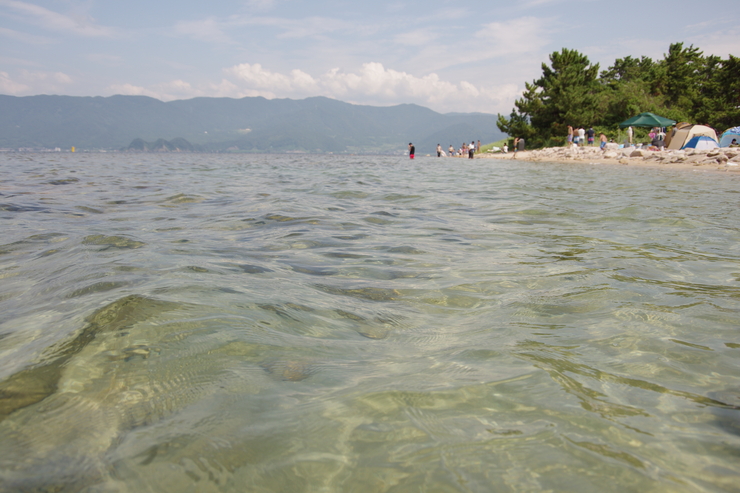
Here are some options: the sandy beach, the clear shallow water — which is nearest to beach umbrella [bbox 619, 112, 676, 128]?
the sandy beach

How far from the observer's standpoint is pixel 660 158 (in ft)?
74.9

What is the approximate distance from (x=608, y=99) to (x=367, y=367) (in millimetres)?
44784

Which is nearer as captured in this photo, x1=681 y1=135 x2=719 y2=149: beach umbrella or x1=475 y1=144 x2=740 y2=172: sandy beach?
x1=475 y1=144 x2=740 y2=172: sandy beach

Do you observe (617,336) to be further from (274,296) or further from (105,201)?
(105,201)

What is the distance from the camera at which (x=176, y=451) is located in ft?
4.28

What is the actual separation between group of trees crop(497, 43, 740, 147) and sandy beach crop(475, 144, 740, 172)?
295 inches

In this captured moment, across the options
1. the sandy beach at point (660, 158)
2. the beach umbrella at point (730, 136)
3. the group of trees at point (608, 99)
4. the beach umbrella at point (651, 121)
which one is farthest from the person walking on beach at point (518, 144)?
the beach umbrella at point (730, 136)

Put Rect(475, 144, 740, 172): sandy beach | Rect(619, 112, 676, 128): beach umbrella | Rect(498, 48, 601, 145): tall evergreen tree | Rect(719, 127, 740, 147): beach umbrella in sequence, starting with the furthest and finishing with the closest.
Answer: Rect(498, 48, 601, 145): tall evergreen tree, Rect(619, 112, 676, 128): beach umbrella, Rect(719, 127, 740, 147): beach umbrella, Rect(475, 144, 740, 172): sandy beach

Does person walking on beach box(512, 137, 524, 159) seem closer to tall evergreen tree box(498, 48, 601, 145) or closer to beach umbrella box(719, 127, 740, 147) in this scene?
tall evergreen tree box(498, 48, 601, 145)

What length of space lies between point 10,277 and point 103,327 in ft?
6.49

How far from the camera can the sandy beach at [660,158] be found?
19.7m

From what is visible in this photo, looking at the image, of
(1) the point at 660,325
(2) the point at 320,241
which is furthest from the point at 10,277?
(1) the point at 660,325

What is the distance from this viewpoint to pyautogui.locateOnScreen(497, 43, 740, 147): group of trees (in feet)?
116

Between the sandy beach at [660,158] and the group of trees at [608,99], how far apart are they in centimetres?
750
